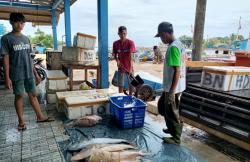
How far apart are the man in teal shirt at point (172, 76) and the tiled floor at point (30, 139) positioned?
1674mm

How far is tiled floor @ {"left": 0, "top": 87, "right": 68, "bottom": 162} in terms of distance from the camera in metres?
2.80

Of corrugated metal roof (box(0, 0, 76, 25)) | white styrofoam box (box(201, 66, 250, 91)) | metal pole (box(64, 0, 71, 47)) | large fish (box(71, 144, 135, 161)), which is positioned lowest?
large fish (box(71, 144, 135, 161))

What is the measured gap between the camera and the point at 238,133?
10.6ft

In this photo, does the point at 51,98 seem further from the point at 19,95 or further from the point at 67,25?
the point at 67,25

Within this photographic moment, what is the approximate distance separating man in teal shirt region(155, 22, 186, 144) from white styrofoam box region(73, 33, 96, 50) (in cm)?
271

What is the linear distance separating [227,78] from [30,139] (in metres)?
3.29

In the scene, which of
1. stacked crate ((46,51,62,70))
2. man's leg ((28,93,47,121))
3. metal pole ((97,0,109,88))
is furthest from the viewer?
stacked crate ((46,51,62,70))

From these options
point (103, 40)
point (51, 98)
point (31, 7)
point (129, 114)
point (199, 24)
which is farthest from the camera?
point (31, 7)

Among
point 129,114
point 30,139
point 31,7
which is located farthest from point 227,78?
point 31,7

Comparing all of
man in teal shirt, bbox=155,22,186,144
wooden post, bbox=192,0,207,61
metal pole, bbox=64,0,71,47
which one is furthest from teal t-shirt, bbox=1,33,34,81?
metal pole, bbox=64,0,71,47

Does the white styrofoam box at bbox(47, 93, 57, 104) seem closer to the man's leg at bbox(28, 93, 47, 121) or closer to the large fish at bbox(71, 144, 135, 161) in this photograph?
the man's leg at bbox(28, 93, 47, 121)

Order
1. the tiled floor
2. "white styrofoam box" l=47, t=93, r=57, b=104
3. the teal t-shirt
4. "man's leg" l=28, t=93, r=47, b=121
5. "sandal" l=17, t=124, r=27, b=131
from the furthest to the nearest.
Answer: "white styrofoam box" l=47, t=93, r=57, b=104, "man's leg" l=28, t=93, r=47, b=121, "sandal" l=17, t=124, r=27, b=131, the teal t-shirt, the tiled floor

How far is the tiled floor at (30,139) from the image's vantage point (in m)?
2.80

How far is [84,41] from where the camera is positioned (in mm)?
5551
